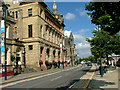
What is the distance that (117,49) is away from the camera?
101 ft

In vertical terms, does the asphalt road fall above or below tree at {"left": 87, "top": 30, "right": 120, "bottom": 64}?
below

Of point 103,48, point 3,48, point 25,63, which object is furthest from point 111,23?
point 25,63

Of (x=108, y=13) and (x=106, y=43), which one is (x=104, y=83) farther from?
(x=106, y=43)

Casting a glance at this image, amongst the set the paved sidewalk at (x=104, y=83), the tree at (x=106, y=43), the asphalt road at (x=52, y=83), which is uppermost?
the tree at (x=106, y=43)

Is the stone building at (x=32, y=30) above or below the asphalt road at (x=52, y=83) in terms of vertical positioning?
above

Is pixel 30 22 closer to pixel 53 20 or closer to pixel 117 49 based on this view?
pixel 53 20

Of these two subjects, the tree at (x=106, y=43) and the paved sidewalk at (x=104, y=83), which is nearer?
the paved sidewalk at (x=104, y=83)

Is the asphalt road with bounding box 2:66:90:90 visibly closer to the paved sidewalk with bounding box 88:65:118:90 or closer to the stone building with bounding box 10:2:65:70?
the paved sidewalk with bounding box 88:65:118:90

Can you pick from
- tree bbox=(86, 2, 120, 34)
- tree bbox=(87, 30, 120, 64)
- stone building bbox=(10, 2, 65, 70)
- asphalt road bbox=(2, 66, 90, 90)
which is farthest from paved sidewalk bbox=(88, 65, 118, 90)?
stone building bbox=(10, 2, 65, 70)

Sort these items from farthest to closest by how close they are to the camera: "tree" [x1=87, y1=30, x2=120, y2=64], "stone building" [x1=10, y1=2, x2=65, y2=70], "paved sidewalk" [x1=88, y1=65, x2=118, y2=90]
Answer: "stone building" [x1=10, y1=2, x2=65, y2=70]
"tree" [x1=87, y1=30, x2=120, y2=64]
"paved sidewalk" [x1=88, y1=65, x2=118, y2=90]

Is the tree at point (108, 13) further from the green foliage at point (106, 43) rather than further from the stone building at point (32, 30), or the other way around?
the stone building at point (32, 30)

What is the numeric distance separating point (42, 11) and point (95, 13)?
3503 cm

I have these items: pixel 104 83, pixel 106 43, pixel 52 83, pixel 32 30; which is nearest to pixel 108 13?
pixel 104 83

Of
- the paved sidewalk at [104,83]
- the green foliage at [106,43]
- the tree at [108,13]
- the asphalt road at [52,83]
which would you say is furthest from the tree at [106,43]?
the tree at [108,13]
